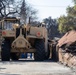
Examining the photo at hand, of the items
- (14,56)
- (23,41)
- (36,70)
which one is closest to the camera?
(36,70)

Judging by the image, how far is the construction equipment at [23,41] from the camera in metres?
27.6

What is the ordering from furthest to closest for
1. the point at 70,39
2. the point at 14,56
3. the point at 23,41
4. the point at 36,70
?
the point at 14,56, the point at 70,39, the point at 23,41, the point at 36,70

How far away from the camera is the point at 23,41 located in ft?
92.4

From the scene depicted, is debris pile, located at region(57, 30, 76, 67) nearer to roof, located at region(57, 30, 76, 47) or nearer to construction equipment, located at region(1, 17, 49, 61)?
roof, located at region(57, 30, 76, 47)

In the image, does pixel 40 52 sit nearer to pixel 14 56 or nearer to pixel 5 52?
pixel 5 52

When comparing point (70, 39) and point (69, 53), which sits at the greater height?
point (70, 39)

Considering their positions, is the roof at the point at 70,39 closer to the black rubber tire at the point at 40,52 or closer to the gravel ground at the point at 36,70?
the black rubber tire at the point at 40,52

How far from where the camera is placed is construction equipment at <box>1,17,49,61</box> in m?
27.6

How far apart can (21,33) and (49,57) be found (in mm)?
4901

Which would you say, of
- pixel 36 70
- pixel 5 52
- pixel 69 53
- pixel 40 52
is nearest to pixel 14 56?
pixel 5 52

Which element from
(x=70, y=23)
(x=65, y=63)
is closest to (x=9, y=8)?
(x=70, y=23)

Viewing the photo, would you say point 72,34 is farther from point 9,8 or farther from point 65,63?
point 9,8

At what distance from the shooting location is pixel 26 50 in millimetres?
28531

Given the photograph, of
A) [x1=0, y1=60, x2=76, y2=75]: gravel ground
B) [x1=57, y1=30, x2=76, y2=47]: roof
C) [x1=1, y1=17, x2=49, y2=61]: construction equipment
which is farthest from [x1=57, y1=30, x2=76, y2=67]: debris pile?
[x1=1, y1=17, x2=49, y2=61]: construction equipment
